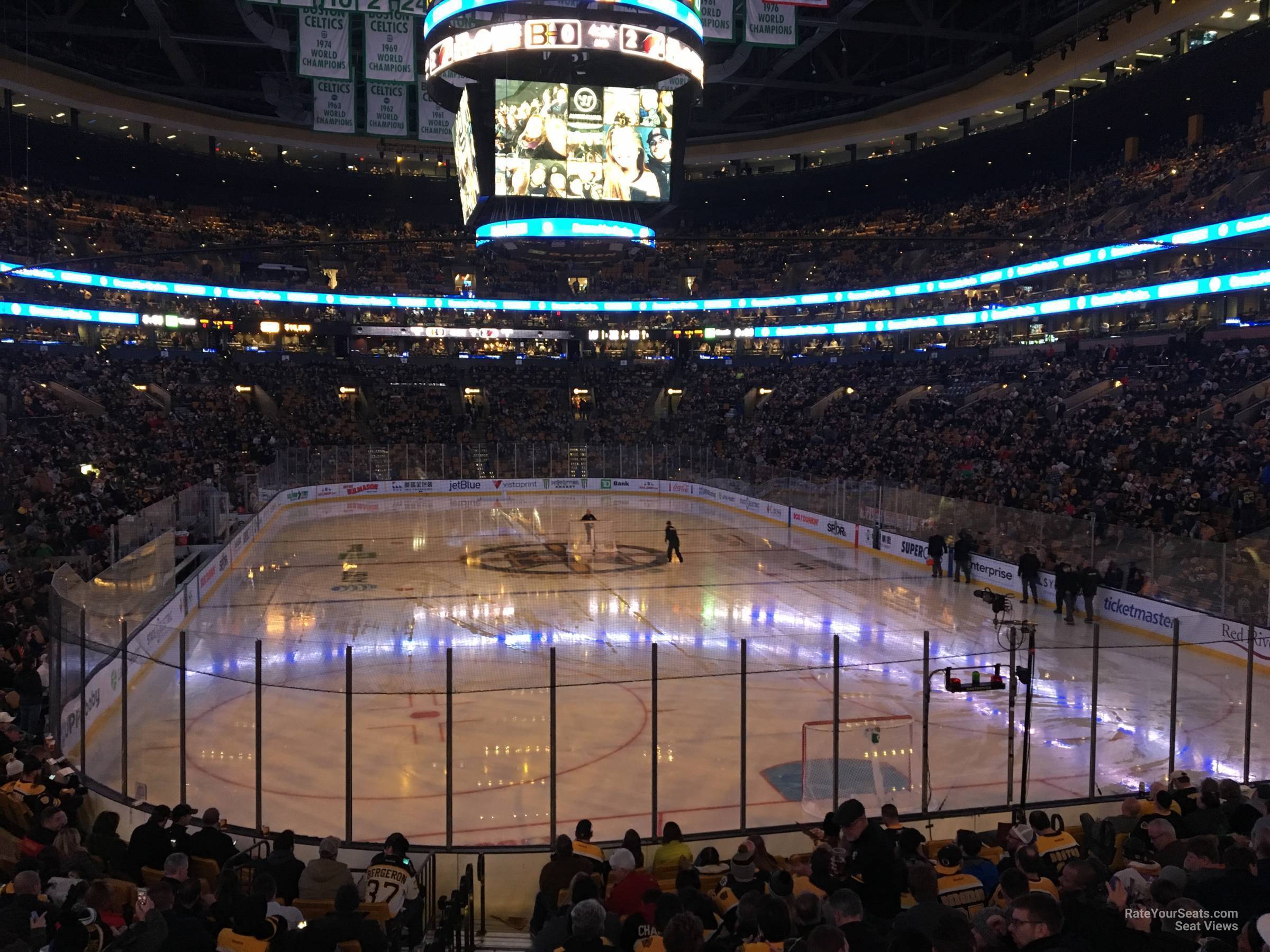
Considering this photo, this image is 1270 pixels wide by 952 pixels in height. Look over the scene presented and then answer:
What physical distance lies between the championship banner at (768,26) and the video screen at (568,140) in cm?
270

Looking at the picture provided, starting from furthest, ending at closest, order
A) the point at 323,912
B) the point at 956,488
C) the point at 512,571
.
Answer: the point at 956,488 < the point at 512,571 < the point at 323,912

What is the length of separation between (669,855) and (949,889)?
2.21 meters

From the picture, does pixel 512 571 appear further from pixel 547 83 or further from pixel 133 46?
pixel 133 46

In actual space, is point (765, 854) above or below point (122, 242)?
below

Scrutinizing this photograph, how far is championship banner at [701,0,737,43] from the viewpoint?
78.3ft

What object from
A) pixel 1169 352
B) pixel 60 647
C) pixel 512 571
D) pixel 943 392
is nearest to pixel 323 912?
pixel 60 647

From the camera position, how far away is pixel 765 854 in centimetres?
732

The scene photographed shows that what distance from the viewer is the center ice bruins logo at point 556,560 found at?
26219 millimetres

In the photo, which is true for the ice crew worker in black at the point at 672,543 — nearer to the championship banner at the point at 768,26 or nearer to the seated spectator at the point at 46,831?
the championship banner at the point at 768,26

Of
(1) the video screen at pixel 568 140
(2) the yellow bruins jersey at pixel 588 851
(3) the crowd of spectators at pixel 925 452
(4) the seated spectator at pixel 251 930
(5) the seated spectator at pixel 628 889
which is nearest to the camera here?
(4) the seated spectator at pixel 251 930

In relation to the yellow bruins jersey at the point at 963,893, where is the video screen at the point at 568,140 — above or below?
above

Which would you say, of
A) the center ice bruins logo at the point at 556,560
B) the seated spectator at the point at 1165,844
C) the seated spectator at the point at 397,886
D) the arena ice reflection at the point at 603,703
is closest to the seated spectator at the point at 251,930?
the seated spectator at the point at 397,886

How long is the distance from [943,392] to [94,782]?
129ft

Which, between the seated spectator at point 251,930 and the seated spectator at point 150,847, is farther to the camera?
the seated spectator at point 150,847
